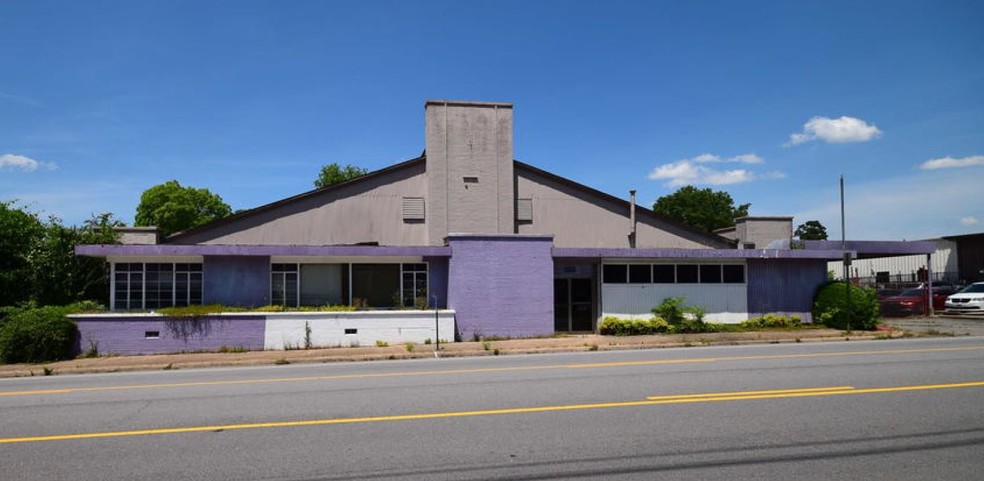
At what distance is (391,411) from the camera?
29.2ft

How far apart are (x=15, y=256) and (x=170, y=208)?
105 feet

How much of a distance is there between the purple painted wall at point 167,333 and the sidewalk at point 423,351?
24.7 inches

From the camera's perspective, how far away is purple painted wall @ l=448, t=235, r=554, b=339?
2078 centimetres

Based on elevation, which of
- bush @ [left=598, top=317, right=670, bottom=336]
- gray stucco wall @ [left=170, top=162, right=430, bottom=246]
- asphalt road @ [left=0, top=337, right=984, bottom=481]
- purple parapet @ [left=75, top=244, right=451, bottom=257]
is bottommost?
asphalt road @ [left=0, top=337, right=984, bottom=481]

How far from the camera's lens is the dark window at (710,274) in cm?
2323

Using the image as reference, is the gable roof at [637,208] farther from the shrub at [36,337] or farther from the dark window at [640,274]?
the shrub at [36,337]

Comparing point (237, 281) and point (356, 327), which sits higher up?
point (237, 281)

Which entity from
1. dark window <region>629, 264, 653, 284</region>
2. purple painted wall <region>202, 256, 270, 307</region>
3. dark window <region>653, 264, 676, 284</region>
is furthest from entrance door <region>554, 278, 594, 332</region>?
purple painted wall <region>202, 256, 270, 307</region>

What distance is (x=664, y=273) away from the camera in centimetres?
2294

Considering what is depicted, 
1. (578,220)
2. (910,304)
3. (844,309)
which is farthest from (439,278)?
(910,304)

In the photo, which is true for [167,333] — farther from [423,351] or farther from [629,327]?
[629,327]

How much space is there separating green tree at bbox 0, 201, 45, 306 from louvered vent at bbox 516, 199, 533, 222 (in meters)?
16.2

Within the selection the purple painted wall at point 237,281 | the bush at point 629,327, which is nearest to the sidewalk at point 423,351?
the bush at point 629,327

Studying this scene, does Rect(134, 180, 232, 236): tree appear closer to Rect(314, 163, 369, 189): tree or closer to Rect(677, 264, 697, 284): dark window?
Rect(314, 163, 369, 189): tree
